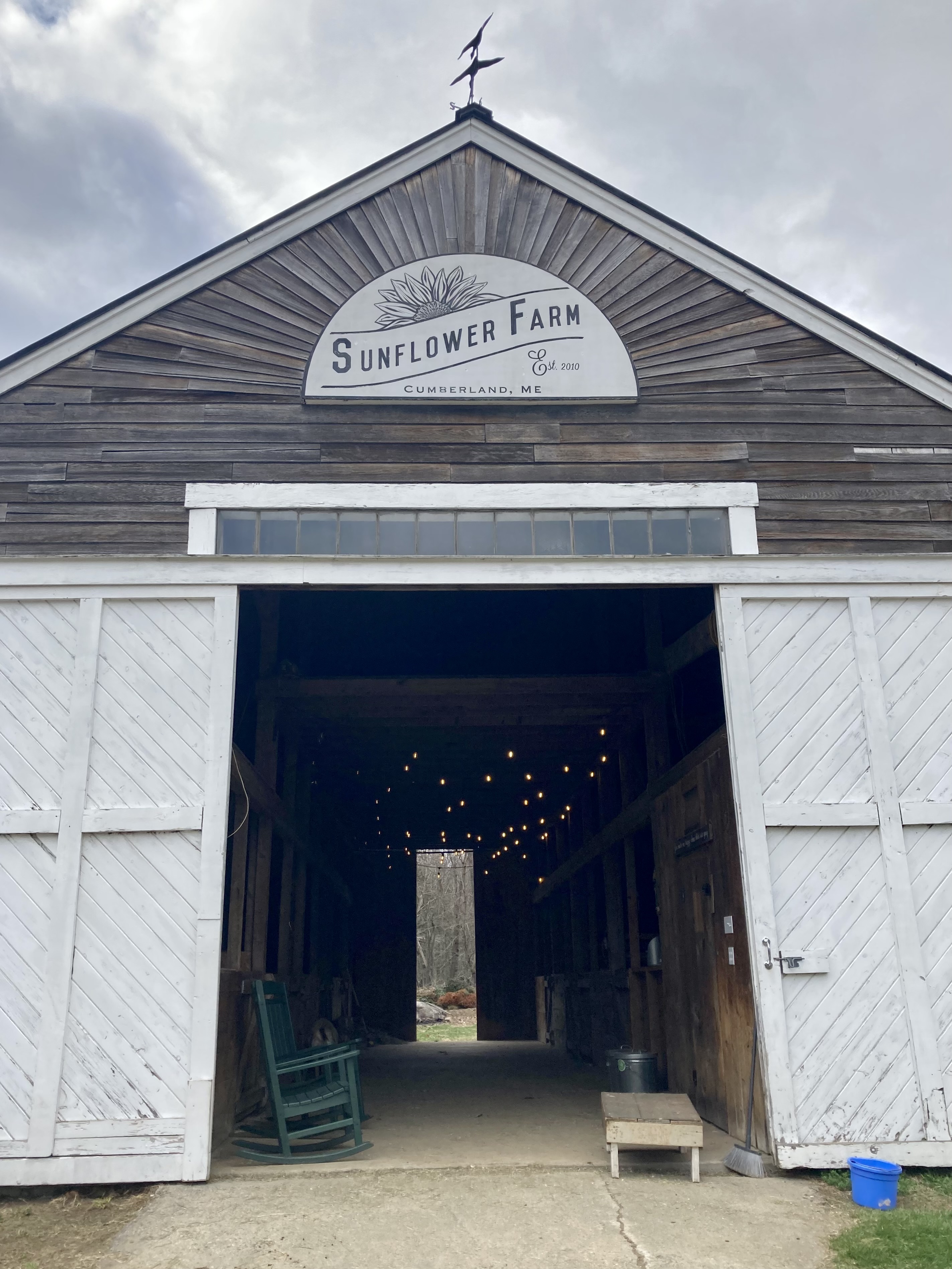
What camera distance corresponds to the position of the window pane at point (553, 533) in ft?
20.0

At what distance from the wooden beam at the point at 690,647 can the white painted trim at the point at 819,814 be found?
2008mm

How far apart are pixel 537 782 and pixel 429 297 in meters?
9.82

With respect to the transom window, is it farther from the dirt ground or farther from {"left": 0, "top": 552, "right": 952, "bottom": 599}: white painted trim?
the dirt ground

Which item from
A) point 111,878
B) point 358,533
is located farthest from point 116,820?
point 358,533

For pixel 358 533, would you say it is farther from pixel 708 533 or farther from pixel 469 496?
pixel 708 533

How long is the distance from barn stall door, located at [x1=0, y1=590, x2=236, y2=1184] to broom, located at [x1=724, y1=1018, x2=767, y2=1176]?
9.34 feet

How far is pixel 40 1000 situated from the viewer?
527 centimetres

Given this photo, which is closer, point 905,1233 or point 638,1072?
point 905,1233

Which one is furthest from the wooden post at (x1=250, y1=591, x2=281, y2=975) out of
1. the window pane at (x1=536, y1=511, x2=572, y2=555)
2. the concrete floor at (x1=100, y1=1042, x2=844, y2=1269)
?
the window pane at (x1=536, y1=511, x2=572, y2=555)

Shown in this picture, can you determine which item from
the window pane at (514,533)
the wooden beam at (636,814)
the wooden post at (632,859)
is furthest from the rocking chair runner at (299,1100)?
the wooden post at (632,859)

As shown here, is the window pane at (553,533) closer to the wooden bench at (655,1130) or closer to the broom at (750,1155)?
the broom at (750,1155)

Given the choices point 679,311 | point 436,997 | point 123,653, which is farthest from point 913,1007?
point 436,997

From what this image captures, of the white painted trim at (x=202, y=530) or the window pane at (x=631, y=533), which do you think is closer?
the white painted trim at (x=202, y=530)

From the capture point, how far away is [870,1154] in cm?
516
